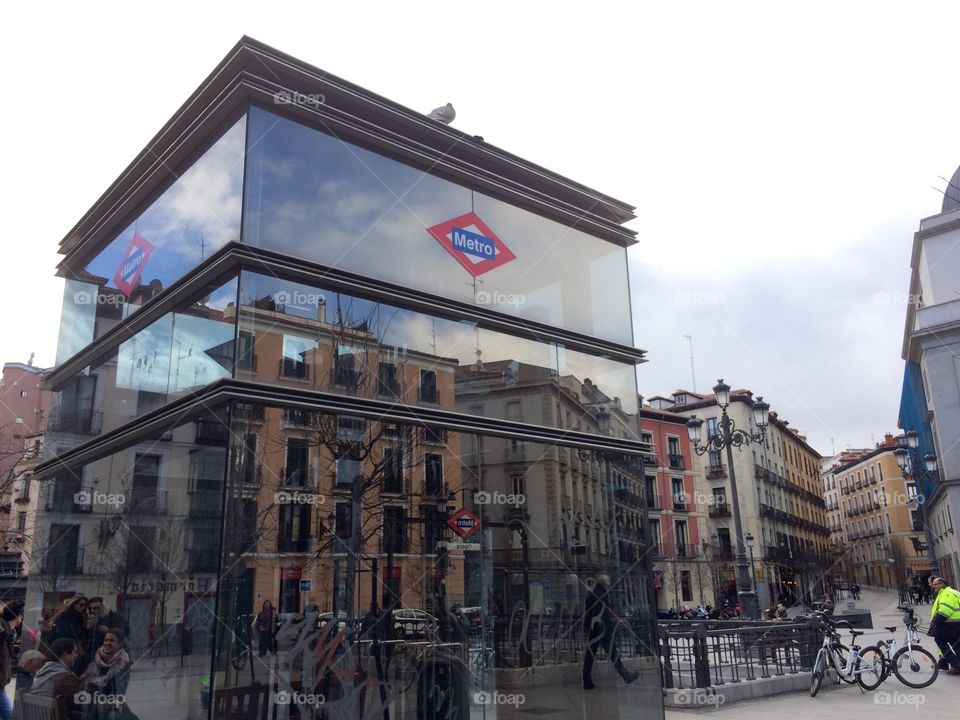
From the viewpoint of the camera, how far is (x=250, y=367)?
20.9 ft

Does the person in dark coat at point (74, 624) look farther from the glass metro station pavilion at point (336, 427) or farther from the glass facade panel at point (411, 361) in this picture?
the glass facade panel at point (411, 361)

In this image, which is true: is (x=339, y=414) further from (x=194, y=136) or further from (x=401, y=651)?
(x=194, y=136)

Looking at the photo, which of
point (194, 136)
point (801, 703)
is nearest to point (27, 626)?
point (194, 136)

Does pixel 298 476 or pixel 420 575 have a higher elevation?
pixel 298 476

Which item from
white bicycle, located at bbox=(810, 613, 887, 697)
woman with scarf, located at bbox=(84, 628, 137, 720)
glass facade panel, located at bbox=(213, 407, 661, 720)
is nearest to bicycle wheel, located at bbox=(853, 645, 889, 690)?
white bicycle, located at bbox=(810, 613, 887, 697)

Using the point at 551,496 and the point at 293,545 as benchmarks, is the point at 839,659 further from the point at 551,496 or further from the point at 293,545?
the point at 293,545

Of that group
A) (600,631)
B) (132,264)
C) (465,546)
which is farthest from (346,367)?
(600,631)

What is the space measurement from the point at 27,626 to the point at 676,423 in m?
50.9

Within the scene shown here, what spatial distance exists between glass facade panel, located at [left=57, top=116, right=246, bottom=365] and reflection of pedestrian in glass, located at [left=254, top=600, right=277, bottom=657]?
3.08 meters

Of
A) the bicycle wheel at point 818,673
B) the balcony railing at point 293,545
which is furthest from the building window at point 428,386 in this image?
the bicycle wheel at point 818,673

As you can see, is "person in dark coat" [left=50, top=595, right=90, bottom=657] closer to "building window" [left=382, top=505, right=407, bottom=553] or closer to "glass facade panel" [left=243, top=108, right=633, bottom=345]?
"building window" [left=382, top=505, right=407, bottom=553]

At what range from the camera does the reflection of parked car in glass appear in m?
6.99

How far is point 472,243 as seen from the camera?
8617 mm

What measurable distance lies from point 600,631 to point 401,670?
2.47 meters
